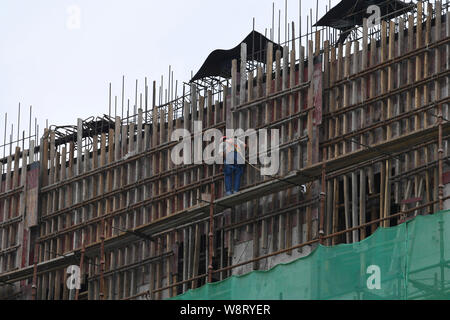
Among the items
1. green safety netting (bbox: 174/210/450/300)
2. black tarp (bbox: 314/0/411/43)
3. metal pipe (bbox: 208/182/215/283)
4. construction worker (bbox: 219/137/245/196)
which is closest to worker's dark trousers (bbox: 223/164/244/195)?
construction worker (bbox: 219/137/245/196)

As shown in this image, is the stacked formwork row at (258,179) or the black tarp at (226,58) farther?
the black tarp at (226,58)

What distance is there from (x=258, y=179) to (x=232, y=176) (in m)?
0.91

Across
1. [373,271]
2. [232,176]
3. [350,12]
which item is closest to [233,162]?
[232,176]

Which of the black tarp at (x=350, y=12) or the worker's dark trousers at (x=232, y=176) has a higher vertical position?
the black tarp at (x=350, y=12)

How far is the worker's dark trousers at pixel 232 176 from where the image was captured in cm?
4378

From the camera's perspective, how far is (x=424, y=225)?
1286 inches

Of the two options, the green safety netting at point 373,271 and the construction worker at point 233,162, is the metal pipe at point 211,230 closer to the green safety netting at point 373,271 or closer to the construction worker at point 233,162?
the construction worker at point 233,162

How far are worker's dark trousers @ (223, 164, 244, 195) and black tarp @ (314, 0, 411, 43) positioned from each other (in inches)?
238

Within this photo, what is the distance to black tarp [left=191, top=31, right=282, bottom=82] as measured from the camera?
50.4m

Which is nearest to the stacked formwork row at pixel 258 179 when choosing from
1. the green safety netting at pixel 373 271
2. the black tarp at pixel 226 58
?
the green safety netting at pixel 373 271

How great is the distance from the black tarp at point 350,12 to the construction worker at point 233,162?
5.75 meters

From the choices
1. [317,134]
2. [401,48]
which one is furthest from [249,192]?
[401,48]

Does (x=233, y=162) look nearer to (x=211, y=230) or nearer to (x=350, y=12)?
(x=211, y=230)

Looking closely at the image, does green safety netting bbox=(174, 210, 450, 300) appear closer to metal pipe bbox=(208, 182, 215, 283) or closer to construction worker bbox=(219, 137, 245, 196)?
metal pipe bbox=(208, 182, 215, 283)
